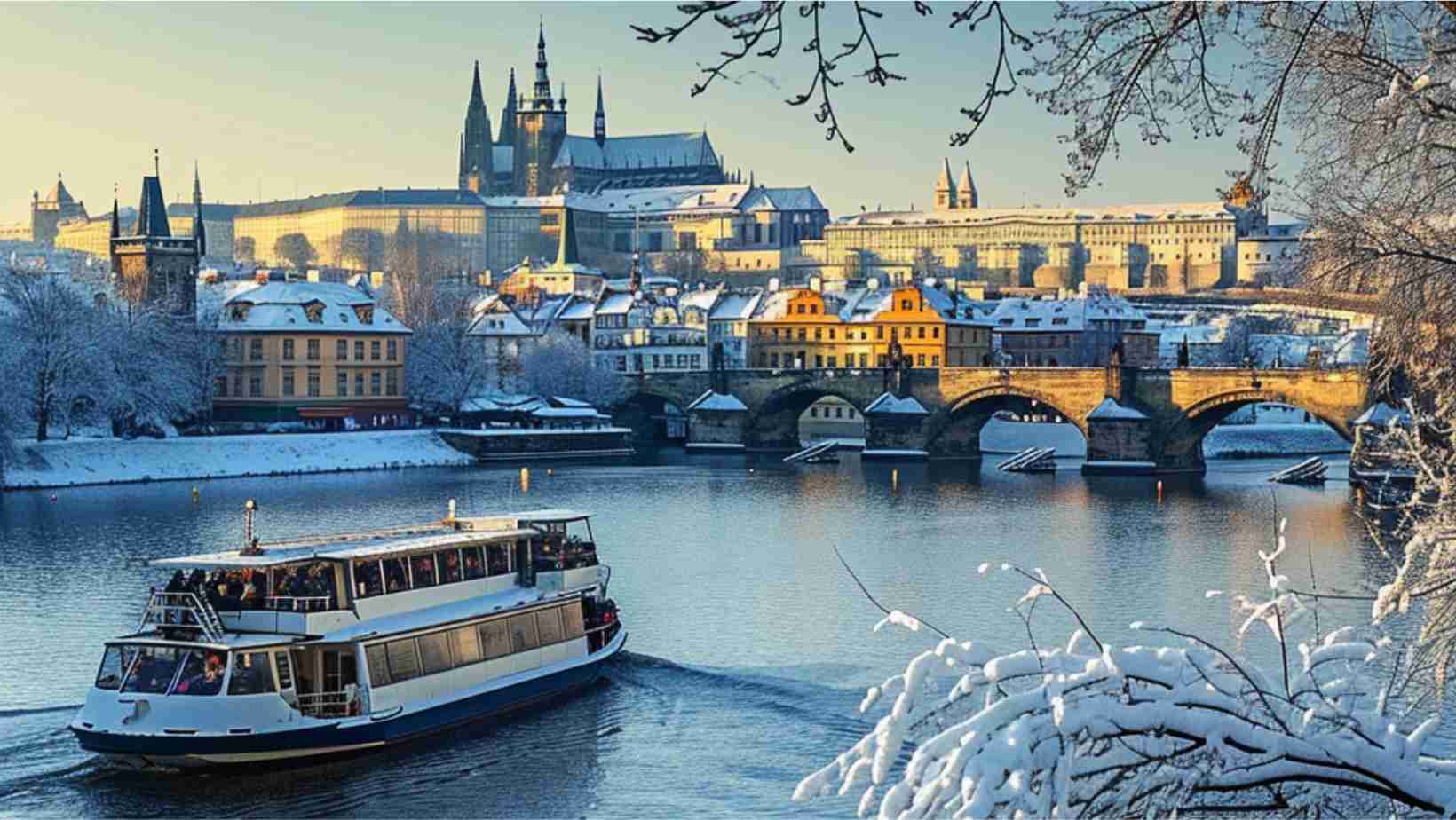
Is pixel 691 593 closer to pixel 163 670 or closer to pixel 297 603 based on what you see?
pixel 297 603

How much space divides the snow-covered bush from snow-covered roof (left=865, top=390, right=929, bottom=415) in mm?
71552

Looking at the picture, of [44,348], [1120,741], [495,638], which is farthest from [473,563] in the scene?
[44,348]

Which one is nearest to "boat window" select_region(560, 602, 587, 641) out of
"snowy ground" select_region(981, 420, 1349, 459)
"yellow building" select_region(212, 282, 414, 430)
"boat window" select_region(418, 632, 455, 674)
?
"boat window" select_region(418, 632, 455, 674)

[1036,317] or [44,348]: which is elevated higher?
[1036,317]

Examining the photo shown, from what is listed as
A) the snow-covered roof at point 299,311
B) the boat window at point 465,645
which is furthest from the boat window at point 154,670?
the snow-covered roof at point 299,311

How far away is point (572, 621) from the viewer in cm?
2827

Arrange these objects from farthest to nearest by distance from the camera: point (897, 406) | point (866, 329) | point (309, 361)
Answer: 1. point (866, 329)
2. point (897, 406)
3. point (309, 361)

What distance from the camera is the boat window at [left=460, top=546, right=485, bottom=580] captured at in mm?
27609

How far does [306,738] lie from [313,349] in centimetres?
5563

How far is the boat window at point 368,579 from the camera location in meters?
25.4

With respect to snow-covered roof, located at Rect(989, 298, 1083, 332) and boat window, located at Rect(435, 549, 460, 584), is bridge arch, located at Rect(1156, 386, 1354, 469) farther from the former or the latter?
boat window, located at Rect(435, 549, 460, 584)

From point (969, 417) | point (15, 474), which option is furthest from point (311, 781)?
point (969, 417)

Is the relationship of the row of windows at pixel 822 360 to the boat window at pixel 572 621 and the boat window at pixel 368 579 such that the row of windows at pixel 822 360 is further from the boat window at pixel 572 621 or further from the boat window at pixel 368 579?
the boat window at pixel 368 579

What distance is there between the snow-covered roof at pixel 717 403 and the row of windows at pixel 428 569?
184 ft
